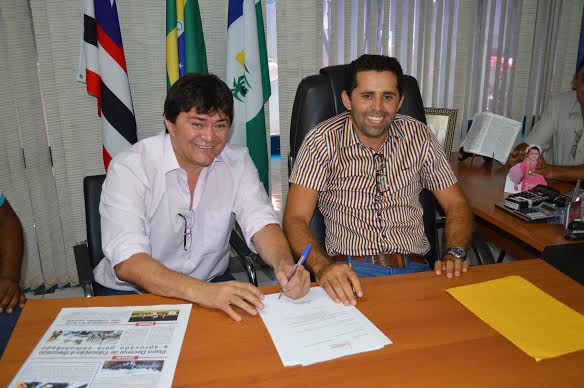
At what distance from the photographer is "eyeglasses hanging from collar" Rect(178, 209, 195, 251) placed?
1.67 m

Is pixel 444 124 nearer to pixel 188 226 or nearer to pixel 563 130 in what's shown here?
pixel 563 130

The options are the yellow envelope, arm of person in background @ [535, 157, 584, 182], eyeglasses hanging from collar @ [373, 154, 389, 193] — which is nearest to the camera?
the yellow envelope

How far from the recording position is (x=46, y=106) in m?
2.59

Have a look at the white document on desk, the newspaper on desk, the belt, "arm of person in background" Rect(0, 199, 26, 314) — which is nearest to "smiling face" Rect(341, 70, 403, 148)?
the belt

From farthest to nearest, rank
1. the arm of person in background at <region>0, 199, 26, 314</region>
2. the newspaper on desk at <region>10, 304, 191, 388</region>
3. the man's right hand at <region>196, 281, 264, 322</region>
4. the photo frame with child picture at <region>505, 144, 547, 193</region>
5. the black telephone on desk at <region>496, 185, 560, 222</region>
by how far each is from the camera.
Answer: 1. the photo frame with child picture at <region>505, 144, 547, 193</region>
2. the black telephone on desk at <region>496, 185, 560, 222</region>
3. the arm of person in background at <region>0, 199, 26, 314</region>
4. the man's right hand at <region>196, 281, 264, 322</region>
5. the newspaper on desk at <region>10, 304, 191, 388</region>

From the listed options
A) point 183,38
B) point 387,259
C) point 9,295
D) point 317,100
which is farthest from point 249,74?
point 9,295

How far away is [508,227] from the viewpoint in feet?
5.85

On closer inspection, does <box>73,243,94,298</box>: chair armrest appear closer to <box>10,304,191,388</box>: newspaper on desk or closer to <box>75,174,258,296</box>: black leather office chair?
<box>75,174,258,296</box>: black leather office chair

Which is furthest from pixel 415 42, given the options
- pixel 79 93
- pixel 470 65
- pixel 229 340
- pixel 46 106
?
pixel 229 340

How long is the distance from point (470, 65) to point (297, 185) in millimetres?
1909

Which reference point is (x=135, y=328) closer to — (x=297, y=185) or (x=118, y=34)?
(x=297, y=185)

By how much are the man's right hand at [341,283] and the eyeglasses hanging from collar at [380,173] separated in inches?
25.1

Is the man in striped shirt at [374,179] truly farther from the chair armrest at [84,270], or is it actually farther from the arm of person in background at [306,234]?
the chair armrest at [84,270]

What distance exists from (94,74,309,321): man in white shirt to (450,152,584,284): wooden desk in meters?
0.85
